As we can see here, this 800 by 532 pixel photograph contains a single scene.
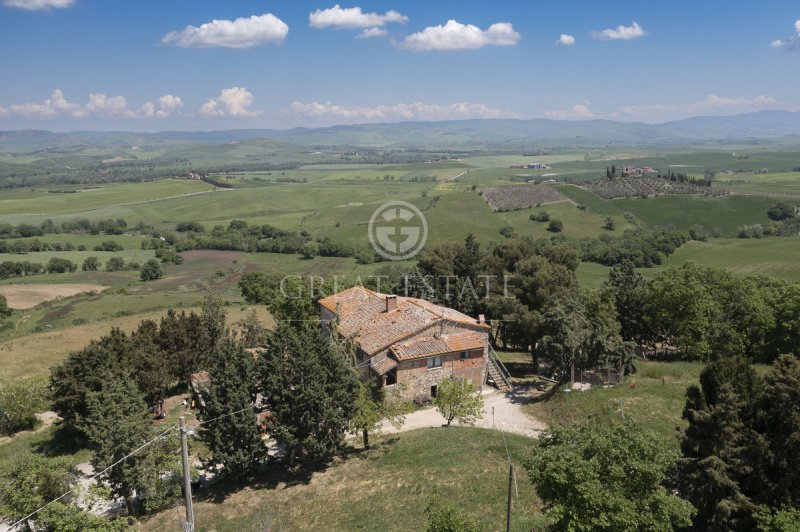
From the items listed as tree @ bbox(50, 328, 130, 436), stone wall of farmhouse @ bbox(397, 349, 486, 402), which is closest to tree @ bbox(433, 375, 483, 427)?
stone wall of farmhouse @ bbox(397, 349, 486, 402)

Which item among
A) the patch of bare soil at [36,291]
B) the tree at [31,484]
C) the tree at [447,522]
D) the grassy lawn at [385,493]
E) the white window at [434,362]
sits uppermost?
the tree at [447,522]

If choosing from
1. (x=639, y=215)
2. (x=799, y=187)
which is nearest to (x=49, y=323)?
(x=639, y=215)

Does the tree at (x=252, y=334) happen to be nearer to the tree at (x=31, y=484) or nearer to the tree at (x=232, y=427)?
the tree at (x=232, y=427)

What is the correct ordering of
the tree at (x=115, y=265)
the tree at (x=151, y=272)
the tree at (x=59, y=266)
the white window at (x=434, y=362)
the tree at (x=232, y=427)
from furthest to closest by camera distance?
1. the tree at (x=115, y=265)
2. the tree at (x=59, y=266)
3. the tree at (x=151, y=272)
4. the white window at (x=434, y=362)
5. the tree at (x=232, y=427)

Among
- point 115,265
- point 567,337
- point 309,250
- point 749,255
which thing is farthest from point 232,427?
point 115,265

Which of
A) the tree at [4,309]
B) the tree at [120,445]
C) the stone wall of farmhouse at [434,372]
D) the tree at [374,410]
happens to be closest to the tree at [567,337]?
the stone wall of farmhouse at [434,372]

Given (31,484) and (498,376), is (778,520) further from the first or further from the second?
(498,376)

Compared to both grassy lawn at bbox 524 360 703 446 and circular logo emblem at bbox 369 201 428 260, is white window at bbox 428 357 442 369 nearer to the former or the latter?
grassy lawn at bbox 524 360 703 446
